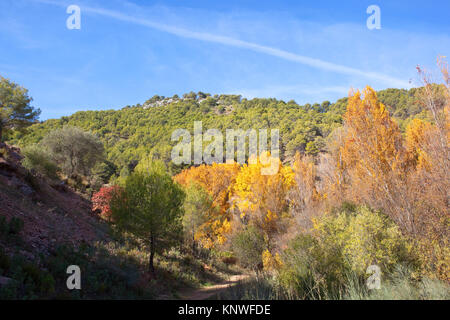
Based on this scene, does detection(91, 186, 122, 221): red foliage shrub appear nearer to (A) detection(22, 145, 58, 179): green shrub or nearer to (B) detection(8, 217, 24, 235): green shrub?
(A) detection(22, 145, 58, 179): green shrub

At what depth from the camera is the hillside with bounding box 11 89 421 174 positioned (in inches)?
2207

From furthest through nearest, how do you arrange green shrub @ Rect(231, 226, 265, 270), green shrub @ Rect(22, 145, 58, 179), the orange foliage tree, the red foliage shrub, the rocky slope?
the orange foliage tree, green shrub @ Rect(22, 145, 58, 179), the red foliage shrub, green shrub @ Rect(231, 226, 265, 270), the rocky slope

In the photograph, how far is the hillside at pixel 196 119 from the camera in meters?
56.1

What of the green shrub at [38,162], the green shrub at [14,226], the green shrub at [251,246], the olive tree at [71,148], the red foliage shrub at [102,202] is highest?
the olive tree at [71,148]

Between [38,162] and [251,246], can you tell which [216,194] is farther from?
[38,162]

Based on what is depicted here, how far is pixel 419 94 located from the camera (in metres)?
10.8

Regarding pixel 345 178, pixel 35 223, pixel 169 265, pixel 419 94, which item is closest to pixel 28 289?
pixel 35 223

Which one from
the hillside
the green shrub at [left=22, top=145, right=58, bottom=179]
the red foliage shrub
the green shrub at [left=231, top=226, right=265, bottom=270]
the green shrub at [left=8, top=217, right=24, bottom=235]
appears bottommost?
the green shrub at [left=231, top=226, right=265, bottom=270]

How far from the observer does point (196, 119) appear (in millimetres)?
102875

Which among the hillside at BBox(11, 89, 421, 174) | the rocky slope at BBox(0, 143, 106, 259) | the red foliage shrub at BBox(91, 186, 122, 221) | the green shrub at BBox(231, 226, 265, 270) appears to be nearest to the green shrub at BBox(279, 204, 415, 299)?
the rocky slope at BBox(0, 143, 106, 259)

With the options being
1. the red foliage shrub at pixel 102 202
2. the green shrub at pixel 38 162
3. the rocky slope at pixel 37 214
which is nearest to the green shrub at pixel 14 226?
the rocky slope at pixel 37 214

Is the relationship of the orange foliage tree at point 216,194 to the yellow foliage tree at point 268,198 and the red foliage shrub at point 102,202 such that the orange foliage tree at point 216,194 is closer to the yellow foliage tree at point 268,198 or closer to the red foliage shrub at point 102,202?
the yellow foliage tree at point 268,198

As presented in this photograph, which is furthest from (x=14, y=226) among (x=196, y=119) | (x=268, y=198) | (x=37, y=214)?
(x=196, y=119)
